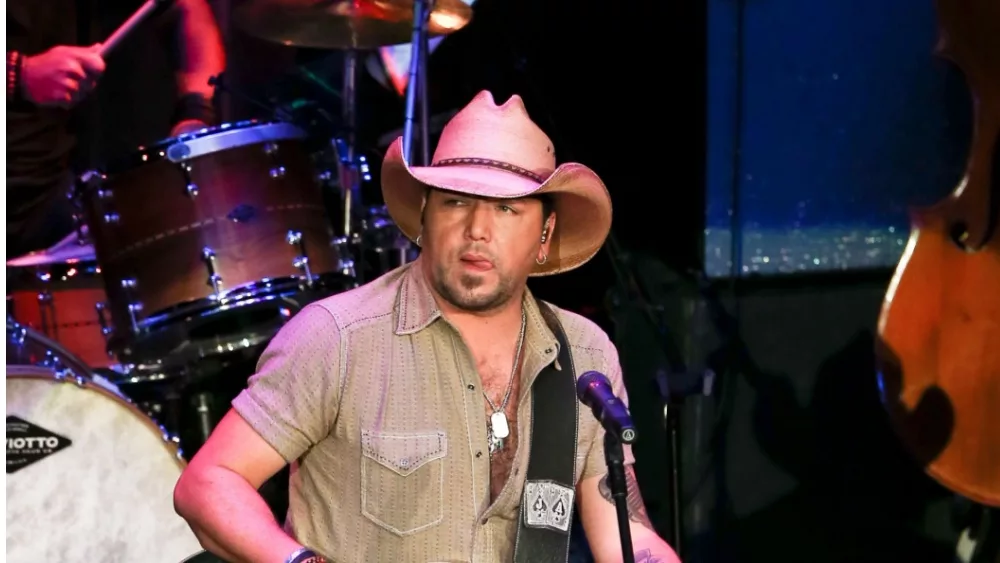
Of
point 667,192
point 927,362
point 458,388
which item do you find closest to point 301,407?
point 458,388

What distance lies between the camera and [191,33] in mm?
4277

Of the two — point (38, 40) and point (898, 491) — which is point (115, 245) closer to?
point (38, 40)

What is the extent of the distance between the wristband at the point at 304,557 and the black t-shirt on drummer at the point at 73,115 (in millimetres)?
2415

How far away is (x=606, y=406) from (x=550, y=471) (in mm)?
595

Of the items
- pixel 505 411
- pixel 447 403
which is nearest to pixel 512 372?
pixel 505 411

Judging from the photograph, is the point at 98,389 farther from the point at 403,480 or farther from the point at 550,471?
the point at 550,471

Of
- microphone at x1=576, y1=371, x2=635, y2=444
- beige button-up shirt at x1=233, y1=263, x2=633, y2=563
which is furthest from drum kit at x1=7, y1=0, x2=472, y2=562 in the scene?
microphone at x1=576, y1=371, x2=635, y2=444

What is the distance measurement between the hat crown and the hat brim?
5 centimetres

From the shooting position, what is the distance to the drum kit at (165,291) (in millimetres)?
3150

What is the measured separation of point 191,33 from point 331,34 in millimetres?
780

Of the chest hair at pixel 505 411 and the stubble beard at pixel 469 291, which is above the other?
the stubble beard at pixel 469 291

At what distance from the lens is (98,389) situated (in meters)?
3.15

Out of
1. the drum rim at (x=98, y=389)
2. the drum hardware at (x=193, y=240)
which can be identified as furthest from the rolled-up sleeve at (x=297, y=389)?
the drum hardware at (x=193, y=240)

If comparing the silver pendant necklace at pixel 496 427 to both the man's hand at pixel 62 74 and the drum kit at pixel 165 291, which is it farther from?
the man's hand at pixel 62 74
